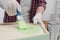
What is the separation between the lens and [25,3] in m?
1.31

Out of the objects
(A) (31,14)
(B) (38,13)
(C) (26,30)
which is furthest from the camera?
(A) (31,14)

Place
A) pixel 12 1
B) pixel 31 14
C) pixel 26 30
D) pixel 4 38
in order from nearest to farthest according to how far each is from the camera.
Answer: pixel 4 38 → pixel 26 30 → pixel 12 1 → pixel 31 14

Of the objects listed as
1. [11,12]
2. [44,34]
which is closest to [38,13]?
[11,12]

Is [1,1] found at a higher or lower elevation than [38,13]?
higher

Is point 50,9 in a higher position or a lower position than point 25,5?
lower

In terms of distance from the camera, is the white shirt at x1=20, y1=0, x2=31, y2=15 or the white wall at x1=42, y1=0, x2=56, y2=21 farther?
the white wall at x1=42, y1=0, x2=56, y2=21

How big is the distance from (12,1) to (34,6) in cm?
38

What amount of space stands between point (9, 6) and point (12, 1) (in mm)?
44

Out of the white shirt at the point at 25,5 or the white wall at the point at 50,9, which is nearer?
the white shirt at the point at 25,5

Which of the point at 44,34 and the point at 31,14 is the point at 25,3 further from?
the point at 44,34

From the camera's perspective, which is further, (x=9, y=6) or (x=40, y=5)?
(x=40, y=5)

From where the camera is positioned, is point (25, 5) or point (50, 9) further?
point (50, 9)

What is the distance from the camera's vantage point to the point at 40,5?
1309mm

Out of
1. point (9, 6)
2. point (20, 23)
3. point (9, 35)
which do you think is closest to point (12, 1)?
point (9, 6)
